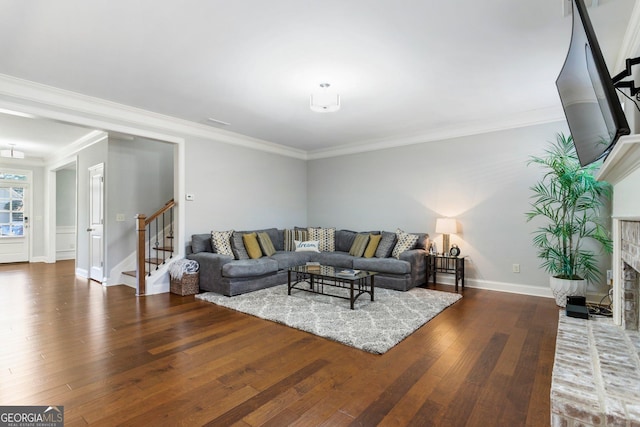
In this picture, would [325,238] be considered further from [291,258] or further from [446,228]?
[446,228]

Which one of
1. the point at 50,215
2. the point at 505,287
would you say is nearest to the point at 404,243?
the point at 505,287

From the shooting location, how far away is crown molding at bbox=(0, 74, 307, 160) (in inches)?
132

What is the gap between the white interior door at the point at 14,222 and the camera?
7469mm

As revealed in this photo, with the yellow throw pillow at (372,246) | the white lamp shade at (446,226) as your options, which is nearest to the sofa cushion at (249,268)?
the yellow throw pillow at (372,246)

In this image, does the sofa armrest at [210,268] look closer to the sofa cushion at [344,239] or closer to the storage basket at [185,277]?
the storage basket at [185,277]

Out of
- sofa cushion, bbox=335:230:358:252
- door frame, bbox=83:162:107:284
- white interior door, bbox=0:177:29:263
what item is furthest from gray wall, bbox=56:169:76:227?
sofa cushion, bbox=335:230:358:252

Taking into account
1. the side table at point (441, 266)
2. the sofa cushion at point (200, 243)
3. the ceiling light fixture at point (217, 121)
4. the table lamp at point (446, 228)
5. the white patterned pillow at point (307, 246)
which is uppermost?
the ceiling light fixture at point (217, 121)

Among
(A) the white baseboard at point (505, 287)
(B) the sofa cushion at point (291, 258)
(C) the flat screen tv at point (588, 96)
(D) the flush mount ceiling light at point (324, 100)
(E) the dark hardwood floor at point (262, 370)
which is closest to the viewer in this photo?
(C) the flat screen tv at point (588, 96)

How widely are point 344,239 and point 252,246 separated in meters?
1.77

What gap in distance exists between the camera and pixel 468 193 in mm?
4984

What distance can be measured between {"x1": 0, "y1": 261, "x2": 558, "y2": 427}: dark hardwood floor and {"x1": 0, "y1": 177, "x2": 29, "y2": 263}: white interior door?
17.8 feet

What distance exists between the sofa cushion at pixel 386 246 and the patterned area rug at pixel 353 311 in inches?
28.9

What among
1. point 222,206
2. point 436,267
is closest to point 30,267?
point 222,206

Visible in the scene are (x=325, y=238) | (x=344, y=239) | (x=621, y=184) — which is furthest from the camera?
(x=325, y=238)
